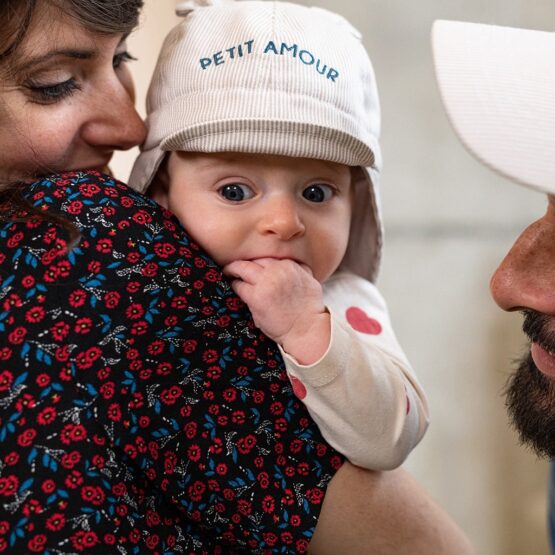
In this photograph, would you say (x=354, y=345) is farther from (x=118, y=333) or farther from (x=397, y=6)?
(x=397, y=6)

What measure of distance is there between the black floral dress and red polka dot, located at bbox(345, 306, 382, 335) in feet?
0.78

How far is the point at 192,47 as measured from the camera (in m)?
1.23

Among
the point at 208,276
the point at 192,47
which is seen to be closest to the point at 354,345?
the point at 208,276

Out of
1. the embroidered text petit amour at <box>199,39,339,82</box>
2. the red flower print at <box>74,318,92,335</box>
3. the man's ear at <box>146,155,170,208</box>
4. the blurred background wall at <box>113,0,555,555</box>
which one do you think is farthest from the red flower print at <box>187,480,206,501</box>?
the blurred background wall at <box>113,0,555,555</box>

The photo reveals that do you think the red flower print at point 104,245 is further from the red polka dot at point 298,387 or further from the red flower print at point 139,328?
the red polka dot at point 298,387

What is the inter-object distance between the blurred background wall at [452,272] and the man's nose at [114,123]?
165 centimetres

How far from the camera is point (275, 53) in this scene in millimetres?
1175

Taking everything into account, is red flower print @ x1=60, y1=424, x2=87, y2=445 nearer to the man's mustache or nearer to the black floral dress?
the black floral dress

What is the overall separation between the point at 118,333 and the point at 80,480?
0.16 m

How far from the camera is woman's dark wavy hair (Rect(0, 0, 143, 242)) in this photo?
3.43 feet

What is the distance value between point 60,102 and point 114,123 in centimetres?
9

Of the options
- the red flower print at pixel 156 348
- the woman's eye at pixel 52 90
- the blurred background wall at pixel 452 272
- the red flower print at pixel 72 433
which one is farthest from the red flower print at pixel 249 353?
the blurred background wall at pixel 452 272

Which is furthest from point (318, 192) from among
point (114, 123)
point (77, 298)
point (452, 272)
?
point (452, 272)

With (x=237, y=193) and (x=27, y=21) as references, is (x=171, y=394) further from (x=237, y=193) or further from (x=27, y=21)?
(x=27, y=21)
